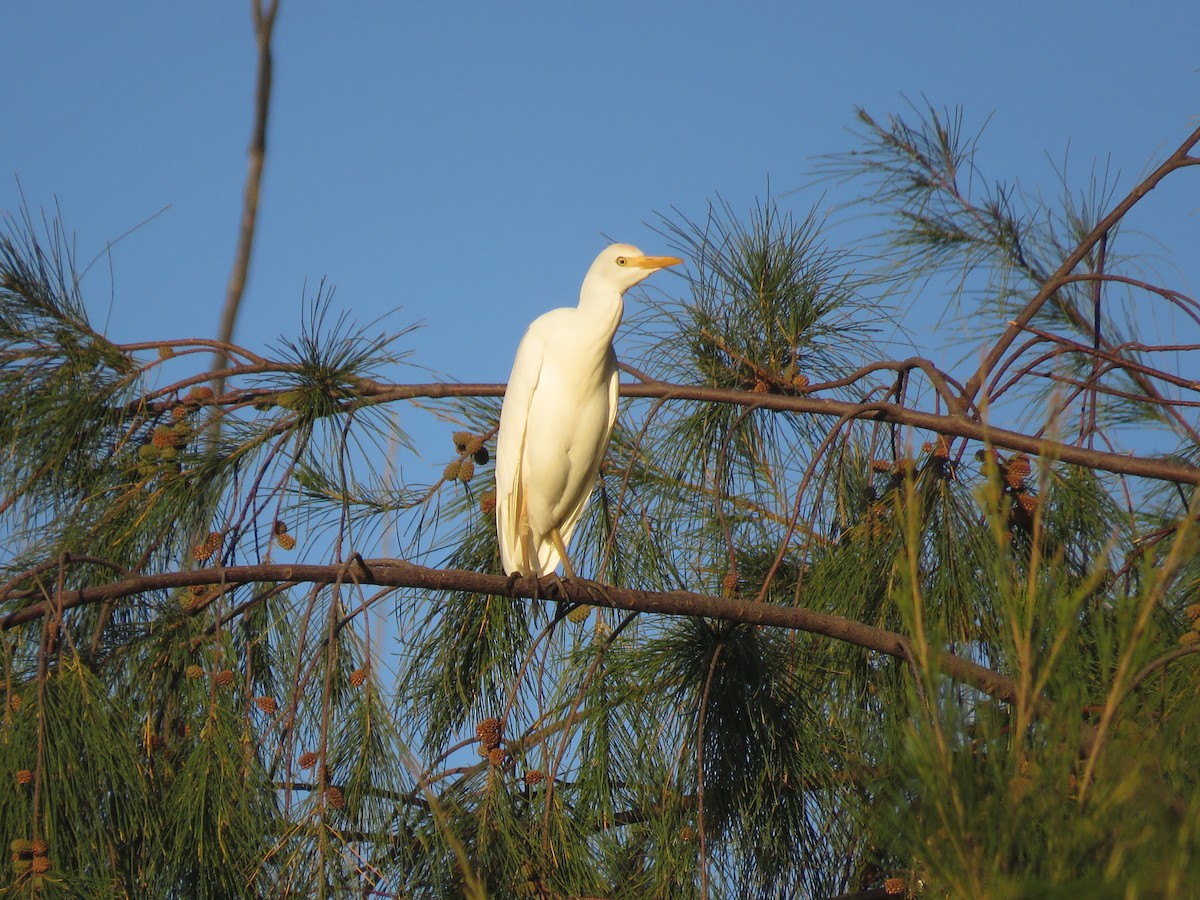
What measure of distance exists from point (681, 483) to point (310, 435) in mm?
741

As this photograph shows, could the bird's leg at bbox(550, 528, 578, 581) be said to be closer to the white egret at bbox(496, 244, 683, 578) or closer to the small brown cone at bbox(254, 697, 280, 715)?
Answer: the white egret at bbox(496, 244, 683, 578)

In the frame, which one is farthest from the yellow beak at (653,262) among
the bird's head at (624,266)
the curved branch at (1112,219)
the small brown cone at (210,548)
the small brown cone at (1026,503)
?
the small brown cone at (210,548)

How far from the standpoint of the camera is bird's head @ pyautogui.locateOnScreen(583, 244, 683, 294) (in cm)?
269

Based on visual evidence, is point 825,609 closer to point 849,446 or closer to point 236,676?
point 849,446

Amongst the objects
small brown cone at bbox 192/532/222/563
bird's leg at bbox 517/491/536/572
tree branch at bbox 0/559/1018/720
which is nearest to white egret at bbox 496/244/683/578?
bird's leg at bbox 517/491/536/572

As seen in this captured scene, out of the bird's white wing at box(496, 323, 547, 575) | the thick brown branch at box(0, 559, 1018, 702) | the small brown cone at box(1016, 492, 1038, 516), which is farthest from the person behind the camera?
the bird's white wing at box(496, 323, 547, 575)

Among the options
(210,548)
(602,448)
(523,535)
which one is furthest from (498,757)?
(602,448)

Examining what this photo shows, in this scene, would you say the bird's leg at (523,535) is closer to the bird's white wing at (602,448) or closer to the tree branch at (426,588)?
the bird's white wing at (602,448)

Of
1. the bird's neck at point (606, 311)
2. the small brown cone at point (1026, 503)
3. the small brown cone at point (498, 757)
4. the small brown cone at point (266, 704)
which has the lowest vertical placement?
the small brown cone at point (498, 757)

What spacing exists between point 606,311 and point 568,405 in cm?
23

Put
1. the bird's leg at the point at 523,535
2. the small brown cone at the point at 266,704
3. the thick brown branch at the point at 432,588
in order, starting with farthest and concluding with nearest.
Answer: the bird's leg at the point at 523,535
the small brown cone at the point at 266,704
the thick brown branch at the point at 432,588

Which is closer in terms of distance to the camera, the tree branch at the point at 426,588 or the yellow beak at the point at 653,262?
the tree branch at the point at 426,588

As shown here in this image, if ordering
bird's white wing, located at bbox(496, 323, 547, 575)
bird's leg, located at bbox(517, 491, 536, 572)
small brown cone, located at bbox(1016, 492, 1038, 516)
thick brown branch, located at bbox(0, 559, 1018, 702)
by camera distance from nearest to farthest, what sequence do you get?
thick brown branch, located at bbox(0, 559, 1018, 702)
small brown cone, located at bbox(1016, 492, 1038, 516)
bird's white wing, located at bbox(496, 323, 547, 575)
bird's leg, located at bbox(517, 491, 536, 572)

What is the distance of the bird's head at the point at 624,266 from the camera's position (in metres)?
2.69
